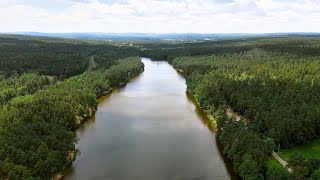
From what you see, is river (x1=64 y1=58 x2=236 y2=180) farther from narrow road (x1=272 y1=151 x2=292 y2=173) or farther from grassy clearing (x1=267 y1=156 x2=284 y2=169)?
narrow road (x1=272 y1=151 x2=292 y2=173)

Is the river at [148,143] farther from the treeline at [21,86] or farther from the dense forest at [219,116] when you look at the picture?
the treeline at [21,86]

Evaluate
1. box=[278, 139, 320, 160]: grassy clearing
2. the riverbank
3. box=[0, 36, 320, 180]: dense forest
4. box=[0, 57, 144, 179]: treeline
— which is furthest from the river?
box=[278, 139, 320, 160]: grassy clearing

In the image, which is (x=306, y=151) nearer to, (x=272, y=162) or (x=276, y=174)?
(x=272, y=162)

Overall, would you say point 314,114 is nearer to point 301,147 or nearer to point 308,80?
point 301,147

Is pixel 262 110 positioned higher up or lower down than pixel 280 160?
higher up

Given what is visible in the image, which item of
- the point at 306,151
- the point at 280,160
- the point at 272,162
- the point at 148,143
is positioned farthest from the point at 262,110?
the point at 148,143

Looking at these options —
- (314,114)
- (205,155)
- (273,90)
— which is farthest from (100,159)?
(273,90)

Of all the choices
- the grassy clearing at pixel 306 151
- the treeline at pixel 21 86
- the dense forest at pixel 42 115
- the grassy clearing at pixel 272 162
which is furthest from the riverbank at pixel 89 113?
the grassy clearing at pixel 306 151
